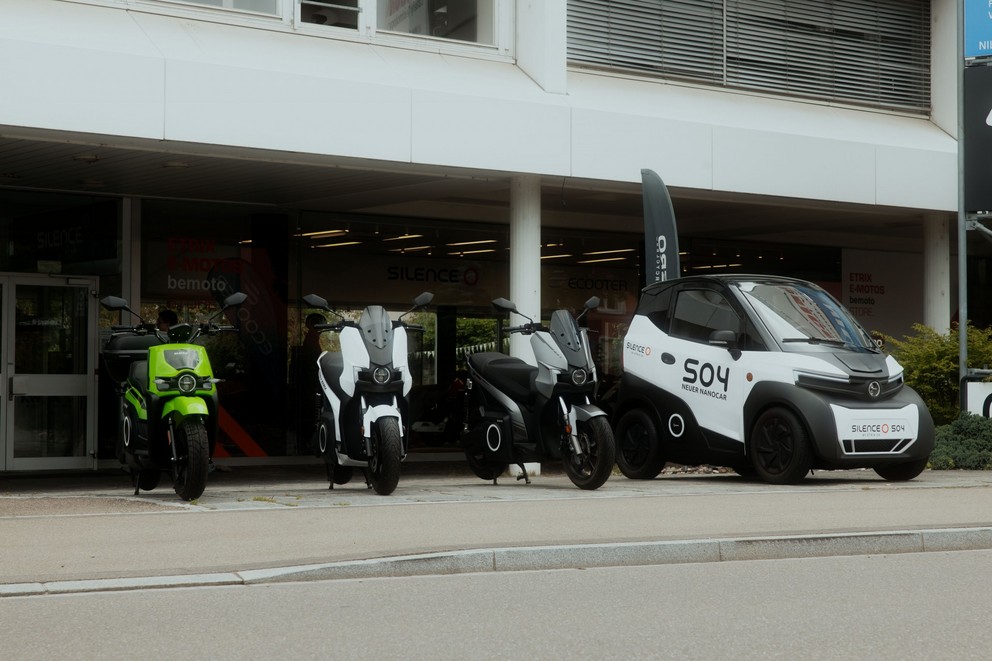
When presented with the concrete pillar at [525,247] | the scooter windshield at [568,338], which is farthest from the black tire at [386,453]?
the concrete pillar at [525,247]

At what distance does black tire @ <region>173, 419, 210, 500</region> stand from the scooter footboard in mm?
2718

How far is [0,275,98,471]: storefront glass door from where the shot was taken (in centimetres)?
1568

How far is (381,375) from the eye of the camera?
10883 millimetres

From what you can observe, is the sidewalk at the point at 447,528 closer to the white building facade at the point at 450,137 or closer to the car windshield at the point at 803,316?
the car windshield at the point at 803,316

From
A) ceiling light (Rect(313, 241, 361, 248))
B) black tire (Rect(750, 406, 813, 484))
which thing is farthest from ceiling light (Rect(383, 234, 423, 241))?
black tire (Rect(750, 406, 813, 484))

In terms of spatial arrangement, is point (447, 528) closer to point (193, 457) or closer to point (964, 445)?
point (193, 457)

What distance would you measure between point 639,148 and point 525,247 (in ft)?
5.62

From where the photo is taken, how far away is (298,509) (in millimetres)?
9953

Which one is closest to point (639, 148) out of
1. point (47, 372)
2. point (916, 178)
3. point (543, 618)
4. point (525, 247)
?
point (525, 247)

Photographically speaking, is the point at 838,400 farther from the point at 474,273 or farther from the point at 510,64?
the point at 474,273

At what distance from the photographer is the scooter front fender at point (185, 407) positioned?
10.3 m

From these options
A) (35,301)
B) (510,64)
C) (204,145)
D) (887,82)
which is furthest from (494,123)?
(887,82)

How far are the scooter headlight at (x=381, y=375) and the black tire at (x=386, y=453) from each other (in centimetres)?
31

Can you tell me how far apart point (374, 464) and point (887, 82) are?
11.0m
